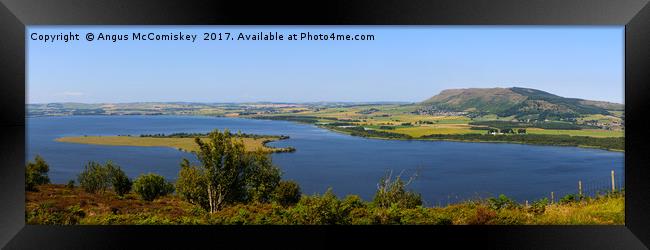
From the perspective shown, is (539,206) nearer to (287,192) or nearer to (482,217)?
(482,217)

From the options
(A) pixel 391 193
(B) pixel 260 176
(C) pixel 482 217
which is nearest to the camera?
(C) pixel 482 217

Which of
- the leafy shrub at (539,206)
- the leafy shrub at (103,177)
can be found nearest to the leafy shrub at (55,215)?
the leafy shrub at (539,206)

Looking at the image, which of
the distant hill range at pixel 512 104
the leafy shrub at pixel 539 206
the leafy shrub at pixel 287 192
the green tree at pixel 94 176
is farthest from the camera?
the distant hill range at pixel 512 104

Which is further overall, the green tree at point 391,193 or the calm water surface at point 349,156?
the calm water surface at point 349,156

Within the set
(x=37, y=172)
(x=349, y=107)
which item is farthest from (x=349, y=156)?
(x=37, y=172)

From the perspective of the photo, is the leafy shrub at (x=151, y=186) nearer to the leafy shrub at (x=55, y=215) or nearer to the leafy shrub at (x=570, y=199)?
the leafy shrub at (x=55, y=215)

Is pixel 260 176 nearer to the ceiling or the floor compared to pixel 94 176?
nearer to the ceiling

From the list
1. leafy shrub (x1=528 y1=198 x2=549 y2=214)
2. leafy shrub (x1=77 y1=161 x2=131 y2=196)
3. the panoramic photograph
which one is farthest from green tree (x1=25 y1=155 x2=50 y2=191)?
leafy shrub (x1=528 y1=198 x2=549 y2=214)
